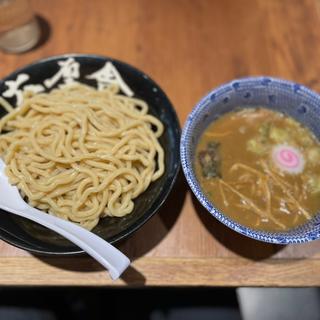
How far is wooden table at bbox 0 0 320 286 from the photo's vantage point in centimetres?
103

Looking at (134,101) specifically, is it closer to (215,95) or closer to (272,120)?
(215,95)

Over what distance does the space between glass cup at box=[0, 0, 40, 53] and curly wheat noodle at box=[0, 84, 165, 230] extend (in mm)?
297

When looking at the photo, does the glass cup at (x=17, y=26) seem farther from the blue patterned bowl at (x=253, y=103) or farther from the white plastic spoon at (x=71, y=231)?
the blue patterned bowl at (x=253, y=103)

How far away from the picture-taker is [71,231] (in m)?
0.93

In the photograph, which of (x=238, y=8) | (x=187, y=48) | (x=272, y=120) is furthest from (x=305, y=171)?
(x=238, y=8)

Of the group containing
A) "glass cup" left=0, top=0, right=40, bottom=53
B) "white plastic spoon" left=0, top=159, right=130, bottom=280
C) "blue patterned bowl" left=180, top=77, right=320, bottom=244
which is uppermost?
"glass cup" left=0, top=0, right=40, bottom=53

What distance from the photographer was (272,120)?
119 cm

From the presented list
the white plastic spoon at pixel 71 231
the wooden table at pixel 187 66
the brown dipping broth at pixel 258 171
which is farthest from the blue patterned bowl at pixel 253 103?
the white plastic spoon at pixel 71 231

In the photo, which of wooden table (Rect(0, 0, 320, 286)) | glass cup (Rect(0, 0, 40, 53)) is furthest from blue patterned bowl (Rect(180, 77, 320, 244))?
glass cup (Rect(0, 0, 40, 53))

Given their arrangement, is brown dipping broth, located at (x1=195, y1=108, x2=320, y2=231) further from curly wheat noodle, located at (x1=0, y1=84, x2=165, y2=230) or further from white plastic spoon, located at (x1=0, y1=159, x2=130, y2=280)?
white plastic spoon, located at (x1=0, y1=159, x2=130, y2=280)

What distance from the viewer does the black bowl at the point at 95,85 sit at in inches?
37.0

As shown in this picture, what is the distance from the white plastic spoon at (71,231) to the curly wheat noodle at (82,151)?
30 mm

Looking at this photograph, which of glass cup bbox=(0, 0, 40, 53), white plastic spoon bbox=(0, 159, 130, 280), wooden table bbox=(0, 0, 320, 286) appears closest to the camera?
white plastic spoon bbox=(0, 159, 130, 280)

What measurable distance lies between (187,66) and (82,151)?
510mm
